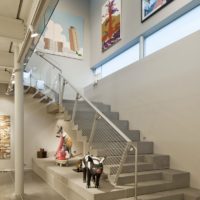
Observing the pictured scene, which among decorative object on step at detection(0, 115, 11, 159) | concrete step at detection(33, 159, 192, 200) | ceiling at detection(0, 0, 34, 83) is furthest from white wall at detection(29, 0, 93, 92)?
ceiling at detection(0, 0, 34, 83)

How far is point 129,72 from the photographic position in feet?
22.2

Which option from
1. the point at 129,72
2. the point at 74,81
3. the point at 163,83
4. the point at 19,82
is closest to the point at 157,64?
the point at 163,83

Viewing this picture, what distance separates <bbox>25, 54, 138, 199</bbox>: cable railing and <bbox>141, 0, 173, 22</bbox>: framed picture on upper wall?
9.12ft

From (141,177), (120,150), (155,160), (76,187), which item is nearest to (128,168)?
(141,177)

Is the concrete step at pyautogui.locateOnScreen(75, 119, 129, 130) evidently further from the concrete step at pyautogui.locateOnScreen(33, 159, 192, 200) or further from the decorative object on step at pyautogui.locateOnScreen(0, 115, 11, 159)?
the decorative object on step at pyautogui.locateOnScreen(0, 115, 11, 159)

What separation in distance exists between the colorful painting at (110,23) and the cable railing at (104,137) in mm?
2420

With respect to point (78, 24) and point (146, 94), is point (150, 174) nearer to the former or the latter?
point (146, 94)

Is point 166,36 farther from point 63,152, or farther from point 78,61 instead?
point 78,61

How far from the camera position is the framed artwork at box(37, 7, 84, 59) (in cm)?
866

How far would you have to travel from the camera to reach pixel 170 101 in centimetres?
521

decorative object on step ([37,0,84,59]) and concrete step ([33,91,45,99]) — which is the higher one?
decorative object on step ([37,0,84,59])

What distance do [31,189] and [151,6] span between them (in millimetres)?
5344

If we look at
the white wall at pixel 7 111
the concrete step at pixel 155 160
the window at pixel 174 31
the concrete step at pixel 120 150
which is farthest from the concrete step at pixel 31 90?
the concrete step at pixel 155 160

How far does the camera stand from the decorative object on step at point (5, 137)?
7.97 m
